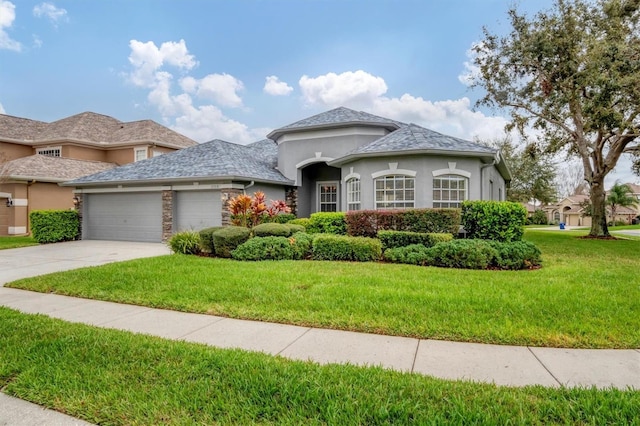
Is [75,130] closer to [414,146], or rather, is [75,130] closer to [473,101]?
[414,146]

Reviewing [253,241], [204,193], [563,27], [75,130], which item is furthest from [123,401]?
[75,130]

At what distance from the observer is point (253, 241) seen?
9781 mm

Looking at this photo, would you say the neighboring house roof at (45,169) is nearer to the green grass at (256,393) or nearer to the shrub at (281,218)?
the shrub at (281,218)

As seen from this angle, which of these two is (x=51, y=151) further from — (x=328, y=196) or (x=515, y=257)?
(x=515, y=257)

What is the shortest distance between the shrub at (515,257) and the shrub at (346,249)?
280 cm

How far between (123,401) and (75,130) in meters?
27.4

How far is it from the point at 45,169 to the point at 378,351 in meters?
22.5

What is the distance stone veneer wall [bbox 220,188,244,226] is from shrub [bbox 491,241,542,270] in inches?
374

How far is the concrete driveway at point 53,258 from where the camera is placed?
28.3 ft

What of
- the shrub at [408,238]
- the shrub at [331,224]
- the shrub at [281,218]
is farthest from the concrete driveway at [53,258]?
the shrub at [408,238]

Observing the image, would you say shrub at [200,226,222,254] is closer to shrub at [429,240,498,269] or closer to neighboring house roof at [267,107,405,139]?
shrub at [429,240,498,269]

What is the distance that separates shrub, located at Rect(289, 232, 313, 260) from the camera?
9.68m

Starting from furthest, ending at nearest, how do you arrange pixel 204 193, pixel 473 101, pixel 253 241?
pixel 473 101 → pixel 204 193 → pixel 253 241

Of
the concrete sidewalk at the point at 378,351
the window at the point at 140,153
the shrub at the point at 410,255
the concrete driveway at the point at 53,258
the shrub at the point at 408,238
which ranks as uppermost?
the window at the point at 140,153
